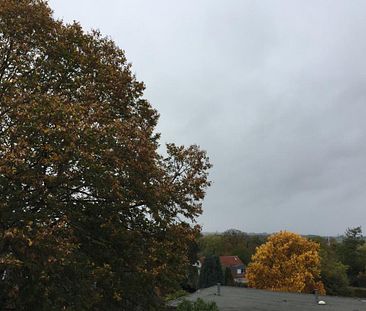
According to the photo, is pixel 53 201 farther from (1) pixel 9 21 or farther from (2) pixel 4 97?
(1) pixel 9 21

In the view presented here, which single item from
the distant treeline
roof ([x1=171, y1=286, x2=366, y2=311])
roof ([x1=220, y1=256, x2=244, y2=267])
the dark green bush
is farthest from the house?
the dark green bush

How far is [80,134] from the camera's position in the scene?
385 inches

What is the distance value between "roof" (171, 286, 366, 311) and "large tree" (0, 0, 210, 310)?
977cm

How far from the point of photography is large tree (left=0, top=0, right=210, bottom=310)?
9.48 meters

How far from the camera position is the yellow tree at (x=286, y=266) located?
3587cm

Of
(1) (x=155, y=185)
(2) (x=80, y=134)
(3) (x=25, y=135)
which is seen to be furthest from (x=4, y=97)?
(1) (x=155, y=185)

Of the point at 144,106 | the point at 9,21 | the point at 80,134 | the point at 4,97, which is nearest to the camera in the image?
the point at 80,134

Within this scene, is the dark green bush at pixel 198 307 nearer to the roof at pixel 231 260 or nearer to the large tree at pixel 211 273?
the large tree at pixel 211 273

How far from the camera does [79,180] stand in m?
10.2

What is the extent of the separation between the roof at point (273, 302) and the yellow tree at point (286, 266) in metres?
10.1

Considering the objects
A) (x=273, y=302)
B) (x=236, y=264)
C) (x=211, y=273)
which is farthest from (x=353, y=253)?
(x=273, y=302)

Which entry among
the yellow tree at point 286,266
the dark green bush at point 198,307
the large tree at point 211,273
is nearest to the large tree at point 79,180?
the dark green bush at point 198,307

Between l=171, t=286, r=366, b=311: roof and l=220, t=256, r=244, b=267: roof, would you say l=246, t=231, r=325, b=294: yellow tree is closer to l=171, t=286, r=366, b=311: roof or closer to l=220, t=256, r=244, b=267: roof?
l=171, t=286, r=366, b=311: roof

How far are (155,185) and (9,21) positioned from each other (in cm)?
580
